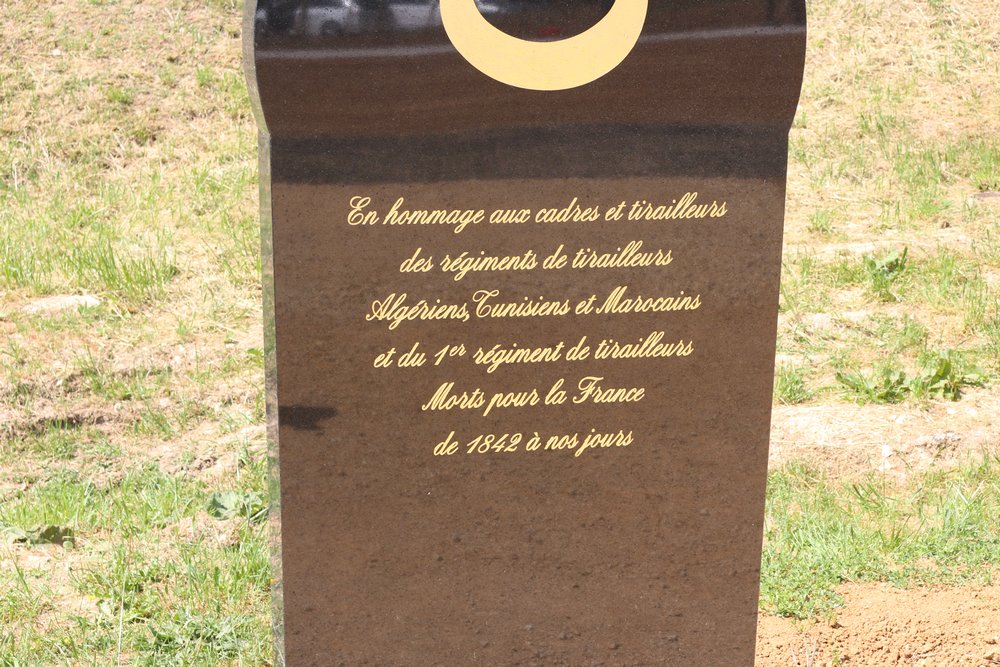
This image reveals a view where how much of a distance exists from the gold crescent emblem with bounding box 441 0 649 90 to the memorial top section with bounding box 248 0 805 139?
1 cm

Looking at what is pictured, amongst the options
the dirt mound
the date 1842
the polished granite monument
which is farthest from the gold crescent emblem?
the dirt mound

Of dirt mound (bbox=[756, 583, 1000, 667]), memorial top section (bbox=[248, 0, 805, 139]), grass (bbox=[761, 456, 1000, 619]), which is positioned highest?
memorial top section (bbox=[248, 0, 805, 139])

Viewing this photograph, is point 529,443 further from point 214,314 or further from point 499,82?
point 214,314

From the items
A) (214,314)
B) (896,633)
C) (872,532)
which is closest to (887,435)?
(872,532)

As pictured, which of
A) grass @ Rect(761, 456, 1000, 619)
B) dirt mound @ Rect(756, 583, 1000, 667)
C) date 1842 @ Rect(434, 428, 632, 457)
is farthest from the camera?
grass @ Rect(761, 456, 1000, 619)

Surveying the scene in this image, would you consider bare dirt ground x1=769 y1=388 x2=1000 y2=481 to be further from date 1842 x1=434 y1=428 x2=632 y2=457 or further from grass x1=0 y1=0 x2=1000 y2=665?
date 1842 x1=434 y1=428 x2=632 y2=457

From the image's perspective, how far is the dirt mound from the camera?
272 centimetres

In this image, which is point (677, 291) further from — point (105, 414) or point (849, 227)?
point (849, 227)

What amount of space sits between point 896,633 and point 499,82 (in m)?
1.64

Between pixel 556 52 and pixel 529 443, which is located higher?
pixel 556 52

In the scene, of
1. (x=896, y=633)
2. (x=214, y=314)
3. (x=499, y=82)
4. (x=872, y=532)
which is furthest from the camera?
(x=214, y=314)

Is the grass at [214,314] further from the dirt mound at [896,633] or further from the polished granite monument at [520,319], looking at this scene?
the polished granite monument at [520,319]

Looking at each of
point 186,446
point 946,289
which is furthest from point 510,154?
point 946,289

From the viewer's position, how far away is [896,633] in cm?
278
